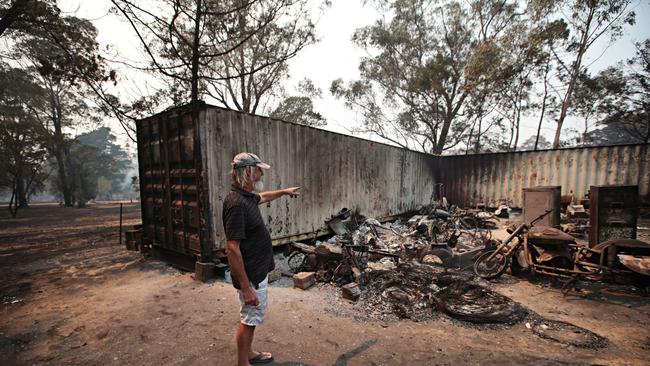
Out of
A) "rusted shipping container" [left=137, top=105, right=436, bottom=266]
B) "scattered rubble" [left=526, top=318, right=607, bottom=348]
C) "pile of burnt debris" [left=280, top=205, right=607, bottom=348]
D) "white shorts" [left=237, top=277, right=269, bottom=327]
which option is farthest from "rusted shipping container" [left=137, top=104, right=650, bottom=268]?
"scattered rubble" [left=526, top=318, right=607, bottom=348]

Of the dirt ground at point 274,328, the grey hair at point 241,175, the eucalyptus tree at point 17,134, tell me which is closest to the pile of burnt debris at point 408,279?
the dirt ground at point 274,328

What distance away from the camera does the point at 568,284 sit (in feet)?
13.2

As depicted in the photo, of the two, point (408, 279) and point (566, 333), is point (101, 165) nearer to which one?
point (408, 279)

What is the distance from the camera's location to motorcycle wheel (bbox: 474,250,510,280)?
4594 mm

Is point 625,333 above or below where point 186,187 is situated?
below

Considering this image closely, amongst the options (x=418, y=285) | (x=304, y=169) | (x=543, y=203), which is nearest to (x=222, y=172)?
(x=304, y=169)

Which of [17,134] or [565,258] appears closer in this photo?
[565,258]

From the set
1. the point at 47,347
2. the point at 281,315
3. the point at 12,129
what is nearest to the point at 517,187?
the point at 281,315

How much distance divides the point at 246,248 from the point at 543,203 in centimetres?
850

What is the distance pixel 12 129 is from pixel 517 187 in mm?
28251

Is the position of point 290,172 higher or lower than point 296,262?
higher

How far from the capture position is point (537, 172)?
→ 11.5 meters

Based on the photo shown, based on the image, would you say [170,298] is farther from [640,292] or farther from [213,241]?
[640,292]

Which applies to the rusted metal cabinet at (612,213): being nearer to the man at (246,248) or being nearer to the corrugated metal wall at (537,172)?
the man at (246,248)
